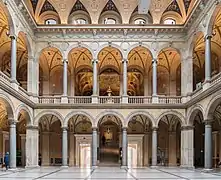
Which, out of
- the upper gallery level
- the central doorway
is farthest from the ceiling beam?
the central doorway

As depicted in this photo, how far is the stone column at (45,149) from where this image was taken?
126ft

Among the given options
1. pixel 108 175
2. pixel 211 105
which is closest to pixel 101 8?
pixel 211 105

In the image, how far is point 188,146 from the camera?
32.5 m

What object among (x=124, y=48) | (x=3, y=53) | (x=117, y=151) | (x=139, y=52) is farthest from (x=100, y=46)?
(x=117, y=151)

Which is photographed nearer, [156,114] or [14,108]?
[14,108]

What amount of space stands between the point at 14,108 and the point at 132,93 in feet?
60.0

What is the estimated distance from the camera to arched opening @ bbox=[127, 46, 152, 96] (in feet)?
125

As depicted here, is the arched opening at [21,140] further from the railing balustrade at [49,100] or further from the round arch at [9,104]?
the round arch at [9,104]

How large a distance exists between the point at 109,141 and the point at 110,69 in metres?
6.79

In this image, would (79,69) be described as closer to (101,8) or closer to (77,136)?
(77,136)

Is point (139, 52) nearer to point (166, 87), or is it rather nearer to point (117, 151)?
point (166, 87)

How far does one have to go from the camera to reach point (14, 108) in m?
27.5

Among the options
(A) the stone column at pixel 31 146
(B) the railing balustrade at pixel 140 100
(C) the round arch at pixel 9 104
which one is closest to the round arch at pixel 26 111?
(A) the stone column at pixel 31 146

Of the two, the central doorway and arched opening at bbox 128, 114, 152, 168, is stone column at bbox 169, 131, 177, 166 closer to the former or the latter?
arched opening at bbox 128, 114, 152, 168
